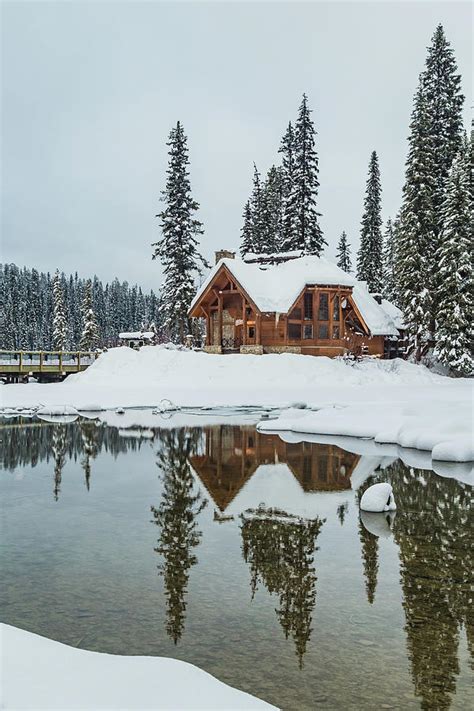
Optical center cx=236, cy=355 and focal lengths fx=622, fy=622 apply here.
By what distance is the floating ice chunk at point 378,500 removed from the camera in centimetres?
1120

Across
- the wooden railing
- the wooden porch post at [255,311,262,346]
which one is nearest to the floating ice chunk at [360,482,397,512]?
the wooden porch post at [255,311,262,346]

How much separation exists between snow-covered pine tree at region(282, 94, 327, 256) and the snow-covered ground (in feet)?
49.6

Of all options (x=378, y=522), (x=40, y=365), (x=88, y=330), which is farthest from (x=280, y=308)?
(x=88, y=330)

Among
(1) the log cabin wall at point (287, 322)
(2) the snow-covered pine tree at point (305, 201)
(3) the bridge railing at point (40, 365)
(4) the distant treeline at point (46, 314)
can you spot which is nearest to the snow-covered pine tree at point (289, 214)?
(2) the snow-covered pine tree at point (305, 201)

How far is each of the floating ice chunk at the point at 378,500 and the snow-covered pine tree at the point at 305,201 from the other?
40664 mm

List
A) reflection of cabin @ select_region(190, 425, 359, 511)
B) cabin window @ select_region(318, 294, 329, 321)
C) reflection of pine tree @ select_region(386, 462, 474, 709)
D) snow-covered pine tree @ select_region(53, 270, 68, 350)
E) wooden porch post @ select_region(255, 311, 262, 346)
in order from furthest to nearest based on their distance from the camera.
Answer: snow-covered pine tree @ select_region(53, 270, 68, 350) → cabin window @ select_region(318, 294, 329, 321) → wooden porch post @ select_region(255, 311, 262, 346) → reflection of cabin @ select_region(190, 425, 359, 511) → reflection of pine tree @ select_region(386, 462, 474, 709)

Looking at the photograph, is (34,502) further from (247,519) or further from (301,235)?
(301,235)

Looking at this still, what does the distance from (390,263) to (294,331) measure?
1208 inches

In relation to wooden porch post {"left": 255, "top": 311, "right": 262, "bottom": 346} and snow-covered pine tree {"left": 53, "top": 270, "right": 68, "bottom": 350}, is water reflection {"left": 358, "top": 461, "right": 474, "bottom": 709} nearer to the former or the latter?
wooden porch post {"left": 255, "top": 311, "right": 262, "bottom": 346}

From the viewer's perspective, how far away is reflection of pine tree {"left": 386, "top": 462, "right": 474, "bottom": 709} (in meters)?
5.49

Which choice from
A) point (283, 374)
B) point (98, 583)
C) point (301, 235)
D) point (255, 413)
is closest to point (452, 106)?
point (301, 235)

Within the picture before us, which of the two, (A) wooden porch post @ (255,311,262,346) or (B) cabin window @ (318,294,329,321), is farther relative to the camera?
(B) cabin window @ (318,294,329,321)

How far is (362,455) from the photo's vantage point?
56.9ft

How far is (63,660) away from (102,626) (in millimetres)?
1305
